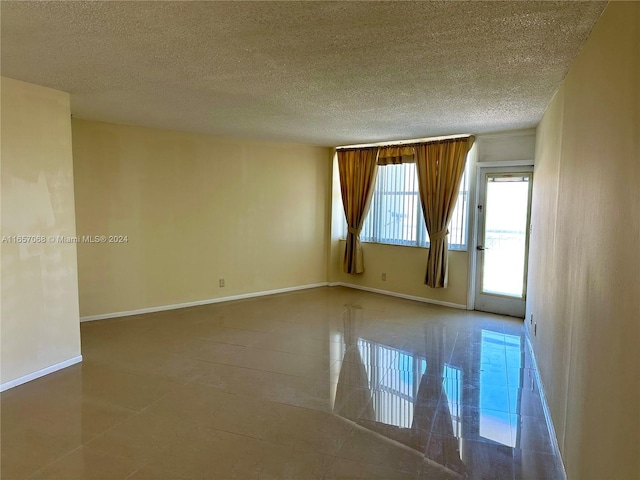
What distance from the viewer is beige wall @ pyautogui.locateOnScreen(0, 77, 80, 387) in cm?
320

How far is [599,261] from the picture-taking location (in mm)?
1802

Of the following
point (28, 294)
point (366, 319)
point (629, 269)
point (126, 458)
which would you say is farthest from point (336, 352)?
point (629, 269)

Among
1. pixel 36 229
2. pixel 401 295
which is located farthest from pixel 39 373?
pixel 401 295

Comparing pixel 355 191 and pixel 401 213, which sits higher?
pixel 355 191

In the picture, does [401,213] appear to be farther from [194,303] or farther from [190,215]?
[194,303]

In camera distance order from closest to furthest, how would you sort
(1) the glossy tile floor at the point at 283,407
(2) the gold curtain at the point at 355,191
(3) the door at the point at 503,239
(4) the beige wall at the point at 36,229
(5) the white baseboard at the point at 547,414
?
(1) the glossy tile floor at the point at 283,407, (5) the white baseboard at the point at 547,414, (4) the beige wall at the point at 36,229, (3) the door at the point at 503,239, (2) the gold curtain at the point at 355,191

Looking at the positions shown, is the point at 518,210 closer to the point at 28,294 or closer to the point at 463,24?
the point at 463,24

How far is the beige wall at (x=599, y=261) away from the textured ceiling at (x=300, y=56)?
0.40m

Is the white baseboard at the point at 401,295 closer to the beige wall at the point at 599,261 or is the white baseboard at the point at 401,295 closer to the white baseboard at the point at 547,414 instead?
the white baseboard at the point at 547,414

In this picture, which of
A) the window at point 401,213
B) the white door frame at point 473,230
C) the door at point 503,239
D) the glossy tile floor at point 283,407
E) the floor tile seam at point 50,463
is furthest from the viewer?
the window at point 401,213

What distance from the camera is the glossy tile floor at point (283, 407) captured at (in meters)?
2.36

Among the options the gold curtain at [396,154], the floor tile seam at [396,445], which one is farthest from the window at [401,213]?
the floor tile seam at [396,445]

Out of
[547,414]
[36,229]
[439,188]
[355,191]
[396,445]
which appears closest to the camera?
Answer: [396,445]

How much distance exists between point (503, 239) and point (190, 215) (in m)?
4.30
